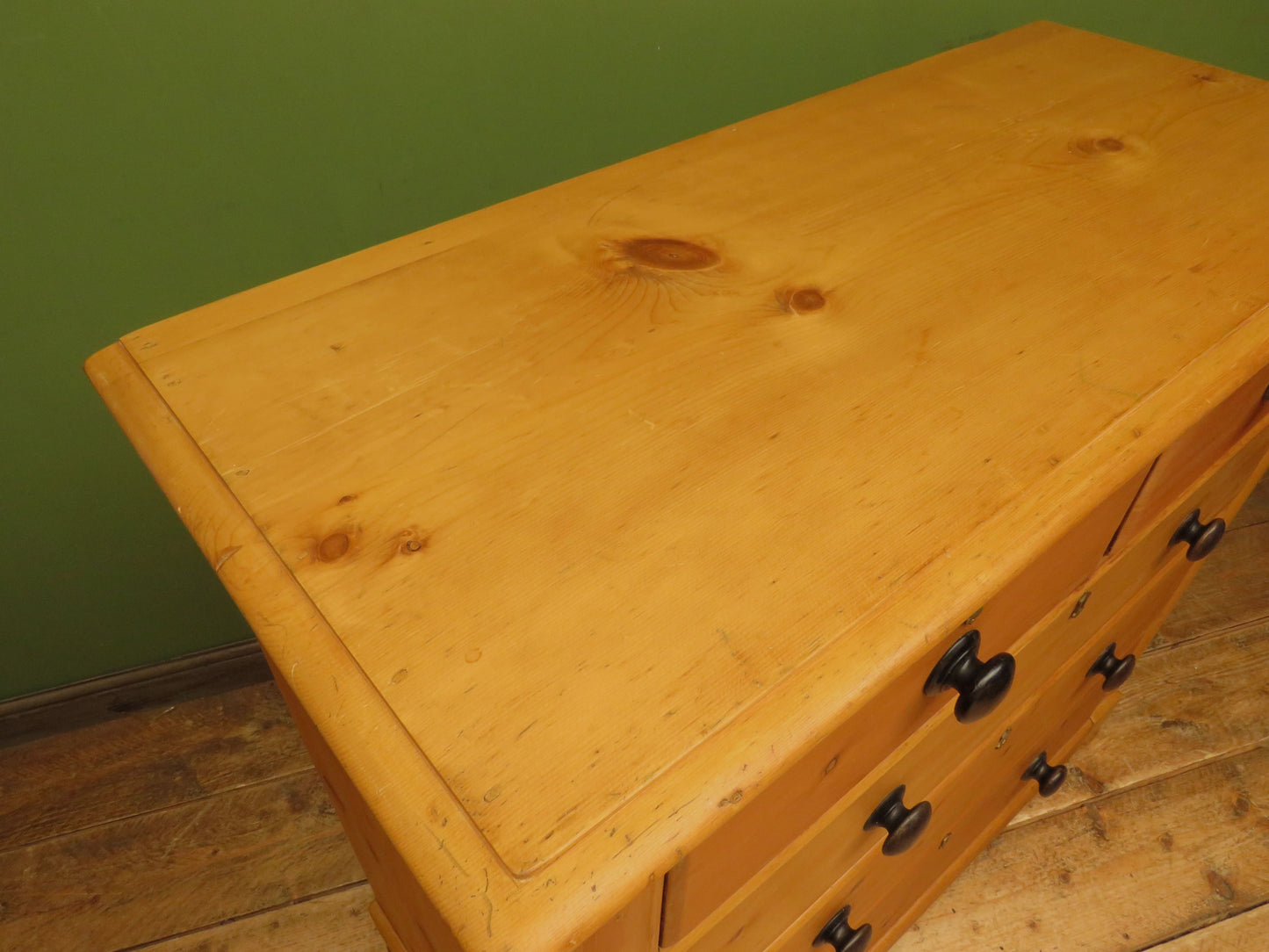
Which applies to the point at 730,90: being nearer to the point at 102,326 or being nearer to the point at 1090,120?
the point at 1090,120

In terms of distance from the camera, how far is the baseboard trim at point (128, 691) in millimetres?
1333

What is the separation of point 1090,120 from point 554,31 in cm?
55

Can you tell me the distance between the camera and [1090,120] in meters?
0.87

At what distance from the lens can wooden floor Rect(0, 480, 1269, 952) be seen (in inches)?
47.6

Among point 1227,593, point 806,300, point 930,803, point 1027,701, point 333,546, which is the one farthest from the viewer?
point 1227,593

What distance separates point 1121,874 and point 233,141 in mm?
1409

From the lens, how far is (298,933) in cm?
120

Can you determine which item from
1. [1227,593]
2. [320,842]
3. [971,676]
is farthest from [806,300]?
[1227,593]

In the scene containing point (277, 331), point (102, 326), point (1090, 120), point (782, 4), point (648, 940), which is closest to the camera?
point (648, 940)

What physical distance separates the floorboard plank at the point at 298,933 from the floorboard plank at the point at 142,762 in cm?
20

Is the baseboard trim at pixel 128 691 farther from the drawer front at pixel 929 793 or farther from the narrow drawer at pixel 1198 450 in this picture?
the narrow drawer at pixel 1198 450

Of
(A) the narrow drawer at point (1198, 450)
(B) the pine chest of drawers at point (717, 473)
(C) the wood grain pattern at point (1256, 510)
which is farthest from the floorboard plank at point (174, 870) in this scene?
(C) the wood grain pattern at point (1256, 510)

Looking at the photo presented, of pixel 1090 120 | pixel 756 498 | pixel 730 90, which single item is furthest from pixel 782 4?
pixel 756 498

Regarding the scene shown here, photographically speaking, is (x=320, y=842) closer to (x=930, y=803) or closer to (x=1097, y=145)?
(x=930, y=803)
